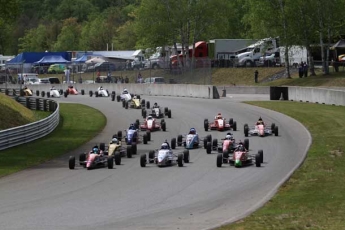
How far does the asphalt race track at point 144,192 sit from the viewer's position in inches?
593

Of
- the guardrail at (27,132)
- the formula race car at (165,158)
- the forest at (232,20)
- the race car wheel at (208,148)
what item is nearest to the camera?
the formula race car at (165,158)

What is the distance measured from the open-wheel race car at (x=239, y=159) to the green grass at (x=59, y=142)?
611 cm

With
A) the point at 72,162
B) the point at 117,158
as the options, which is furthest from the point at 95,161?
the point at 117,158

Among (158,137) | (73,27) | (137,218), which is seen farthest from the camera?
(73,27)

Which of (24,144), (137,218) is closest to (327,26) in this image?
(24,144)

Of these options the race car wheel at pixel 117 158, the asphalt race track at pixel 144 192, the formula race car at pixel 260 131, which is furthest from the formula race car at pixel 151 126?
the race car wheel at pixel 117 158

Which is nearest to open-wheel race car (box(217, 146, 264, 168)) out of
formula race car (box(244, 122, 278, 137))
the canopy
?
formula race car (box(244, 122, 278, 137))

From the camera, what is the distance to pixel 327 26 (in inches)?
2790

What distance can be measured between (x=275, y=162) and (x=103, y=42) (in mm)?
119085

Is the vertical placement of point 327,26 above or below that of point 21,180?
above

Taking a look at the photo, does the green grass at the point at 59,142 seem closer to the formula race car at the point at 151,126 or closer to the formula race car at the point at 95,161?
the formula race car at the point at 95,161

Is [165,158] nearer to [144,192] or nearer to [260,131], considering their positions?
[144,192]

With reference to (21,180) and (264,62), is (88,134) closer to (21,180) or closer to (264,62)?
(21,180)

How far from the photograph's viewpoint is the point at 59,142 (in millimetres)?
31703
